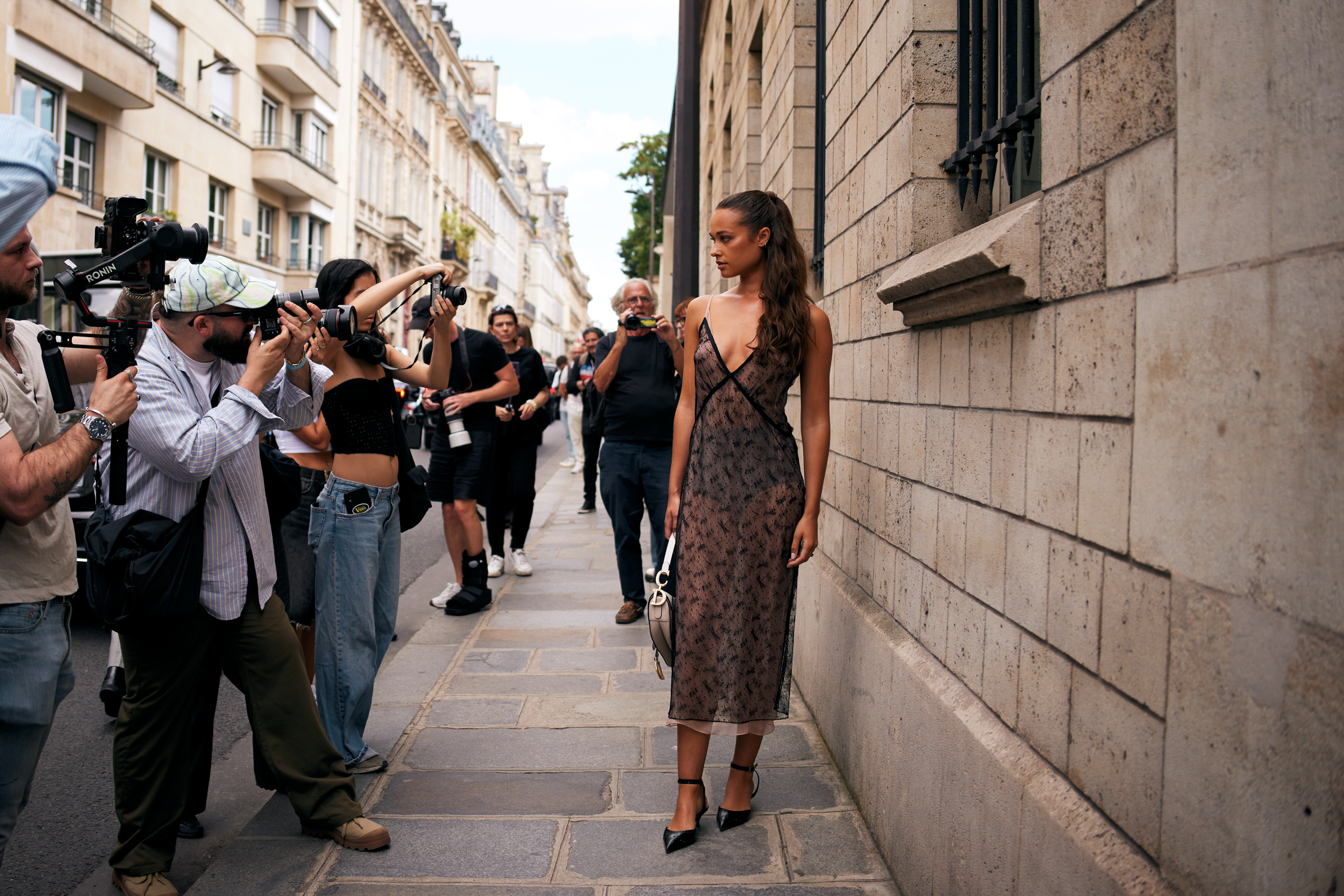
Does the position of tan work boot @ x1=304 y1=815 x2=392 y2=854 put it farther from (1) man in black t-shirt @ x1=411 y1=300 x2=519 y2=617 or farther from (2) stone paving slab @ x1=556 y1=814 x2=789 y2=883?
(1) man in black t-shirt @ x1=411 y1=300 x2=519 y2=617

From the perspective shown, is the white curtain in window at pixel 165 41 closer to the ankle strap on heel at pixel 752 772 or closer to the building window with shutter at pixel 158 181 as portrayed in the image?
the building window with shutter at pixel 158 181

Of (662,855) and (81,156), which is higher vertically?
(81,156)

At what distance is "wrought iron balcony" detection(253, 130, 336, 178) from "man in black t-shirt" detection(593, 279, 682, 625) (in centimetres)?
A: 2594

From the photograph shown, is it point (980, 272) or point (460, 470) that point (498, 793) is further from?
point (460, 470)

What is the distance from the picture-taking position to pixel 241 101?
27.4 meters

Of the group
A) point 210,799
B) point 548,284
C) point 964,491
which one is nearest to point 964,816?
point 964,491

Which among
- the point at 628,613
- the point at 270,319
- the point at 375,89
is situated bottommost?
the point at 628,613

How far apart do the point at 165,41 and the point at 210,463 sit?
978 inches

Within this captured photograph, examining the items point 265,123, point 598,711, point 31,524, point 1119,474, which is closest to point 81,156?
point 265,123

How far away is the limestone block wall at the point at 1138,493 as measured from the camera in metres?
1.24

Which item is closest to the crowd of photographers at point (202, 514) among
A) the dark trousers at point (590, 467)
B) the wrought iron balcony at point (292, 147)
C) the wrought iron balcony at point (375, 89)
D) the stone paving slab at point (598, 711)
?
the stone paving slab at point (598, 711)

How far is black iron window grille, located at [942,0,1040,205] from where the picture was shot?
251cm

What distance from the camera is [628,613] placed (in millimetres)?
6094

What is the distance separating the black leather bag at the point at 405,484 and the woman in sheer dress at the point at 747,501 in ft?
4.21
